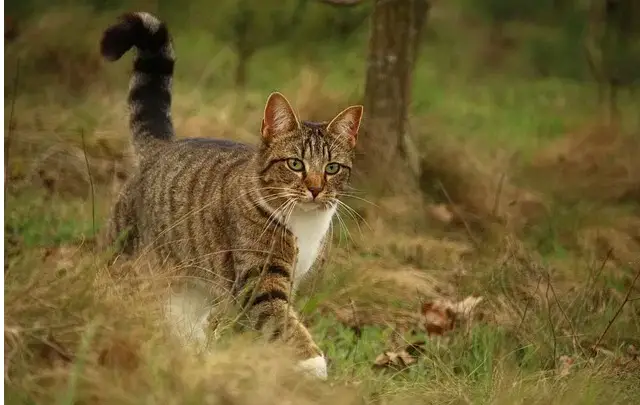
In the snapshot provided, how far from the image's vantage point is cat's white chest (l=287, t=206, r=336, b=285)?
2.57 m

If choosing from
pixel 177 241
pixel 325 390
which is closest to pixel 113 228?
pixel 177 241

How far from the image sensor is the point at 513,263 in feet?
8.74

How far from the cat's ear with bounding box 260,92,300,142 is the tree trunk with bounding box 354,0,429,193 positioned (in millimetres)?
194

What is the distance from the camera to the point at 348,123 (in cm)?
261

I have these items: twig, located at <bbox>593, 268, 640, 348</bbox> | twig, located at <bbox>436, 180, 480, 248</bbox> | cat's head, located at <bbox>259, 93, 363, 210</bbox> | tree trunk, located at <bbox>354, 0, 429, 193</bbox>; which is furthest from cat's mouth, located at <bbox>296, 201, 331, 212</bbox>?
twig, located at <bbox>593, 268, 640, 348</bbox>

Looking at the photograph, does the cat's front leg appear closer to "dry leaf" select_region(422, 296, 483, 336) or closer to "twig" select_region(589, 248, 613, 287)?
"dry leaf" select_region(422, 296, 483, 336)

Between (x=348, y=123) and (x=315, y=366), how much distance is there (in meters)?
0.60

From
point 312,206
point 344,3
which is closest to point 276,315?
point 312,206

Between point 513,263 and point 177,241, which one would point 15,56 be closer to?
point 177,241

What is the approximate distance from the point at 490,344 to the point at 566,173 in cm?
49

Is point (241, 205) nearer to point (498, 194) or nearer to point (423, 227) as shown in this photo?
point (423, 227)

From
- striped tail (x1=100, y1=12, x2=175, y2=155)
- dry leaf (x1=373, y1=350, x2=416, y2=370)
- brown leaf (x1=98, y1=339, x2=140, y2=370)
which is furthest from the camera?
striped tail (x1=100, y1=12, x2=175, y2=155)

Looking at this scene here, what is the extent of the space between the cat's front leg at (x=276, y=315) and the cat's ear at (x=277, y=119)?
33cm

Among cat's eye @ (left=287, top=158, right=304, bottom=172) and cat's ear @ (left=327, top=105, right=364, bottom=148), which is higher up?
cat's ear @ (left=327, top=105, right=364, bottom=148)
